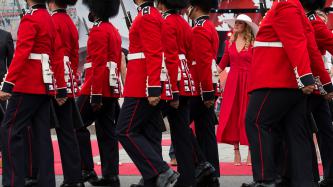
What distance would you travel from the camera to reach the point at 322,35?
740 cm

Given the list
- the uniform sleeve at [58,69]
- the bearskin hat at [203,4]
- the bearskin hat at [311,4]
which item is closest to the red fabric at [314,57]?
the bearskin hat at [311,4]

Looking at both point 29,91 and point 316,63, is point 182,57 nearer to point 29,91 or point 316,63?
point 316,63

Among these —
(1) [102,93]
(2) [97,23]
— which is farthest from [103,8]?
(1) [102,93]

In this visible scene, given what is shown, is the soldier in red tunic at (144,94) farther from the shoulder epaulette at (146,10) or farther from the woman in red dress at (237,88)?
the woman in red dress at (237,88)

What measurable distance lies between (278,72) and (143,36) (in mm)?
1011

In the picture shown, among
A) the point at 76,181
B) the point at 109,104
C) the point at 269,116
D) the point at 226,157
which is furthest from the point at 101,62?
the point at 226,157

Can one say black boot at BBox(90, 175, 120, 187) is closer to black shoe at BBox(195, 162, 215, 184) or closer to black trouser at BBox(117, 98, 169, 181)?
black shoe at BBox(195, 162, 215, 184)

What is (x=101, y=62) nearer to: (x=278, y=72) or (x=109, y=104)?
(x=109, y=104)

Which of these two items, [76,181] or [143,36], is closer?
[143,36]

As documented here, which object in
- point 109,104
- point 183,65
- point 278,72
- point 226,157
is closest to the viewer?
point 278,72

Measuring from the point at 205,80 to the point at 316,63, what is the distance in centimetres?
120

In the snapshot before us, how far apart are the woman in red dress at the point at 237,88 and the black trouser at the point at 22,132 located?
2.85 metres

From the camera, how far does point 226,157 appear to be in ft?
34.7

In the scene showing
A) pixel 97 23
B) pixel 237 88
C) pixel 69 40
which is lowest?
pixel 237 88
